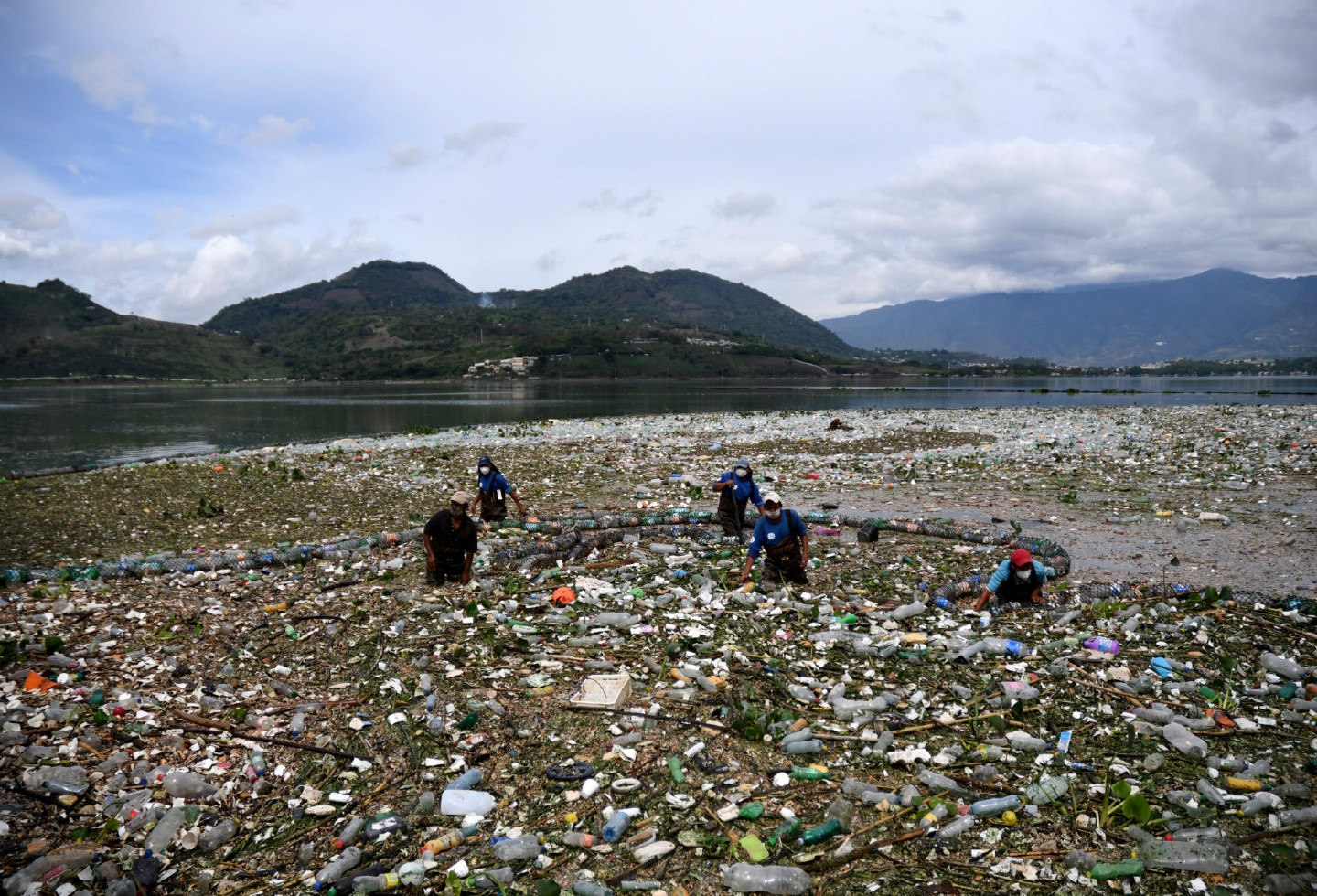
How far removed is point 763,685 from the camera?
22.4 ft

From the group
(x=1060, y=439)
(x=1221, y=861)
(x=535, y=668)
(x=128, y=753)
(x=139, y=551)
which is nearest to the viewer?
(x=1221, y=861)

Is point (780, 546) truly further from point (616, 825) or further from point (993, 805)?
point (616, 825)

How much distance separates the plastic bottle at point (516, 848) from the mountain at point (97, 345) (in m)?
168

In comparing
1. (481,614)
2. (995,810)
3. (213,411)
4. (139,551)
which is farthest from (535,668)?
(213,411)

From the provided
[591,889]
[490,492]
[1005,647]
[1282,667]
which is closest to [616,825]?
[591,889]

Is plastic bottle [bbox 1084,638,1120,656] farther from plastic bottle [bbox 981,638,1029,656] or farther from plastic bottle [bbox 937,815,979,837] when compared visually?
plastic bottle [bbox 937,815,979,837]

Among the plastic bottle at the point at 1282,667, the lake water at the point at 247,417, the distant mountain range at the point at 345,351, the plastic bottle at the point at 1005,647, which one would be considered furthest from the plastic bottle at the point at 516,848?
the distant mountain range at the point at 345,351

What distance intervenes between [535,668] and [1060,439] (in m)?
27.3

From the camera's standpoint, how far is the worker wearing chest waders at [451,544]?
984 centimetres

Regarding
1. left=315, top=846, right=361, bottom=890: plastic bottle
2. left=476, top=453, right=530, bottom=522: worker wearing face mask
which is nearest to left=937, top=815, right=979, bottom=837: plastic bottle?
left=315, top=846, right=361, bottom=890: plastic bottle

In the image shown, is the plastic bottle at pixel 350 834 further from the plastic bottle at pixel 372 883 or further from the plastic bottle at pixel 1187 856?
the plastic bottle at pixel 1187 856

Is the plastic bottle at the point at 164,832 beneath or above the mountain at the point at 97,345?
beneath

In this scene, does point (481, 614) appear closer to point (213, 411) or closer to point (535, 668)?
point (535, 668)

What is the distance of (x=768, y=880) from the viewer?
4.32 metres
